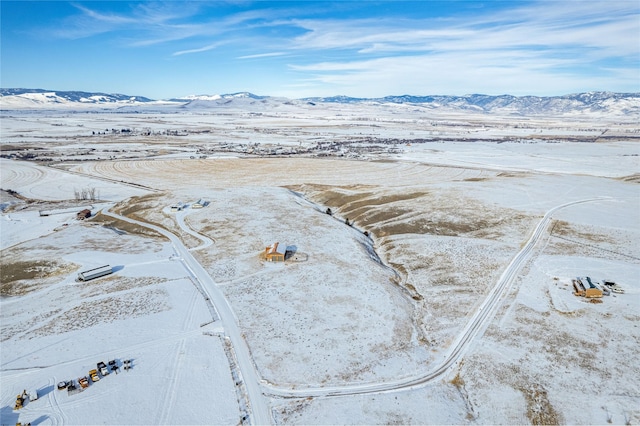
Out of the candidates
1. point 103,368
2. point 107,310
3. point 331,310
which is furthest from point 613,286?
point 107,310

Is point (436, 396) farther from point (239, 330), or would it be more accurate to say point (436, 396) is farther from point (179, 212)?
point (179, 212)

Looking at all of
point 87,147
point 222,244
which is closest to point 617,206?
point 222,244

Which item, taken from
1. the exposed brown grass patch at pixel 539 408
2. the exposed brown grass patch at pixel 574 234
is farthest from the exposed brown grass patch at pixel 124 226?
the exposed brown grass patch at pixel 574 234

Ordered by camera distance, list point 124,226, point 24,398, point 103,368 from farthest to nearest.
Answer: point 124,226 < point 103,368 < point 24,398

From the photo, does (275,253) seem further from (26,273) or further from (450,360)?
(26,273)

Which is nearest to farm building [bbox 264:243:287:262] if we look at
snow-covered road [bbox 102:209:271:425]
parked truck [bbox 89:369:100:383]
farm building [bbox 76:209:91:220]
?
snow-covered road [bbox 102:209:271:425]

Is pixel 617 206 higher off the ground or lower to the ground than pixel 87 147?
lower

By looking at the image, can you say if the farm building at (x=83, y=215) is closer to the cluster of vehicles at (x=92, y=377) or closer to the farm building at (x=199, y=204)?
the farm building at (x=199, y=204)
